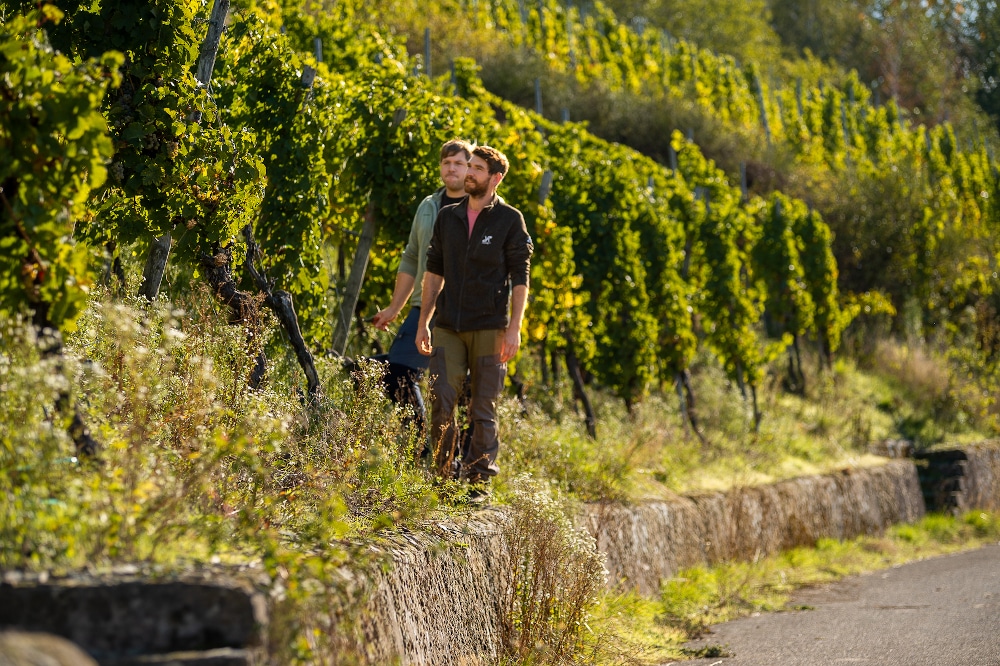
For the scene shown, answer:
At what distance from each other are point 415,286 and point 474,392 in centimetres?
106

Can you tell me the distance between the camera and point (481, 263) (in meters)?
6.41

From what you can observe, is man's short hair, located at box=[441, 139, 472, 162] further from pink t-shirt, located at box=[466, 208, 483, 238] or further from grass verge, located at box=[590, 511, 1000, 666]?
grass verge, located at box=[590, 511, 1000, 666]

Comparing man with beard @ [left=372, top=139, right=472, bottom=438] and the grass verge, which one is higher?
man with beard @ [left=372, top=139, right=472, bottom=438]

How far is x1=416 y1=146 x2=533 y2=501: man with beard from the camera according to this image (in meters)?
6.39

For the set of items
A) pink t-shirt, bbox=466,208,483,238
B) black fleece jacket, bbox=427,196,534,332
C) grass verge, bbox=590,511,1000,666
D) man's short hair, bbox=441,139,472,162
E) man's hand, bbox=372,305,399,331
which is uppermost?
man's short hair, bbox=441,139,472,162

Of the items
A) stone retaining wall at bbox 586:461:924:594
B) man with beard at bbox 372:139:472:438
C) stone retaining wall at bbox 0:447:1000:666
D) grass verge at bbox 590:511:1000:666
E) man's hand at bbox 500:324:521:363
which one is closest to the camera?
stone retaining wall at bbox 0:447:1000:666

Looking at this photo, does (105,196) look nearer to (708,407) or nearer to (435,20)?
(708,407)

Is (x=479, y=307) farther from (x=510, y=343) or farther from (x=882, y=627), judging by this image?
(x=882, y=627)

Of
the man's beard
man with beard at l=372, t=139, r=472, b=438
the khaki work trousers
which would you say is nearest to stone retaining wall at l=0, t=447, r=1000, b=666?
the khaki work trousers

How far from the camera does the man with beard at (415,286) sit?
6.91 m

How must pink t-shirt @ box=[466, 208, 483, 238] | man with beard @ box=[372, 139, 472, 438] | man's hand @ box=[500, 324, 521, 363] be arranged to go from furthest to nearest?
man with beard @ box=[372, 139, 472, 438] → pink t-shirt @ box=[466, 208, 483, 238] → man's hand @ box=[500, 324, 521, 363]

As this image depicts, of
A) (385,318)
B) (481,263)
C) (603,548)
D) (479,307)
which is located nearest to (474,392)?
(479,307)

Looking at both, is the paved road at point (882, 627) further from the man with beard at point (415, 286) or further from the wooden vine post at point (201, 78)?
the wooden vine post at point (201, 78)

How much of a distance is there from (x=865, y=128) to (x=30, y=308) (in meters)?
36.4
